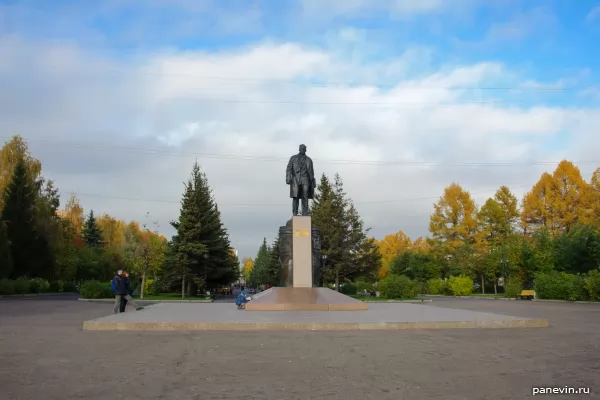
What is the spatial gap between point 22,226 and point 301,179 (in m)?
32.3

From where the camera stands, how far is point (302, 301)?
18.4m

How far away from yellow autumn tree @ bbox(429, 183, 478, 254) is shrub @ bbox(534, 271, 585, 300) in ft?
73.5

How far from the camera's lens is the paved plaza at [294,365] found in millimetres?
5938

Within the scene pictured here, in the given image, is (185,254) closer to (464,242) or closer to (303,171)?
(303,171)

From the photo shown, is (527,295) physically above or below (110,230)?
below

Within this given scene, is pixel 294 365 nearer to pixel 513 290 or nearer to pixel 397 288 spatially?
pixel 397 288

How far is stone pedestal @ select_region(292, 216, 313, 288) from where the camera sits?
20.2 meters

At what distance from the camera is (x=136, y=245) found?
37.2 meters

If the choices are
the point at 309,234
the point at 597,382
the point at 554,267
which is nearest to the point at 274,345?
the point at 597,382

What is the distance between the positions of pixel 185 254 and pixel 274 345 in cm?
3003

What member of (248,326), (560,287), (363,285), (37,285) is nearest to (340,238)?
(363,285)

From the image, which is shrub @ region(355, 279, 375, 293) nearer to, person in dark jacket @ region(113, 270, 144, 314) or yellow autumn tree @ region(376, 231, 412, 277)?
yellow autumn tree @ region(376, 231, 412, 277)

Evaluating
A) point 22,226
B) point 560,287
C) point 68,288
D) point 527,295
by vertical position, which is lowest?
point 68,288

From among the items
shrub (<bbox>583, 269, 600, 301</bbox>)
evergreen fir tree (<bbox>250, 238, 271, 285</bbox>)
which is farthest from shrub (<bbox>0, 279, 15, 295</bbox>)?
shrub (<bbox>583, 269, 600, 301</bbox>)
